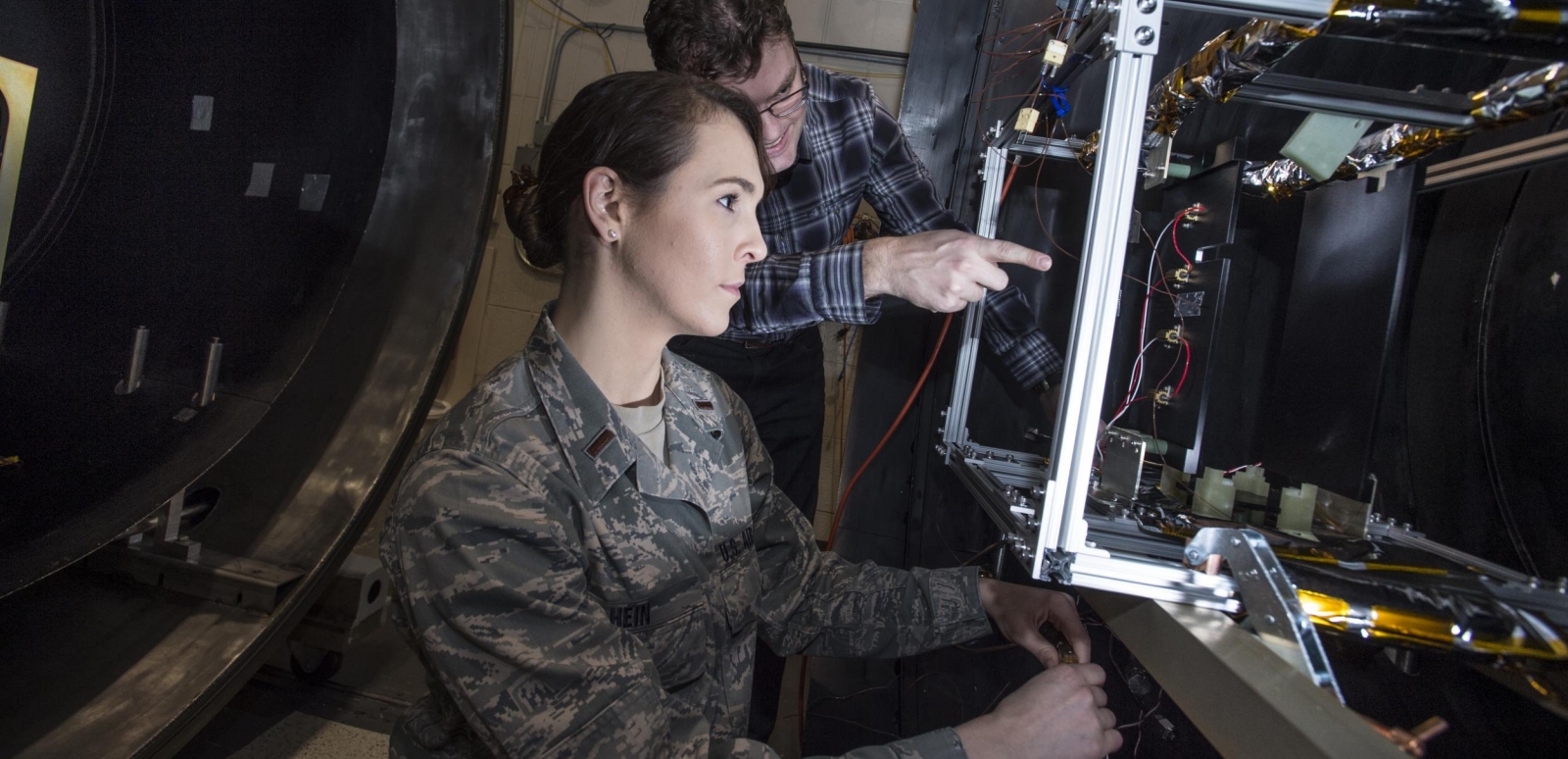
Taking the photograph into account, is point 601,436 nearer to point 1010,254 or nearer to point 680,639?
point 680,639

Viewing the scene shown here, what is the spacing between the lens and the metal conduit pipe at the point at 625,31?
2.24 metres

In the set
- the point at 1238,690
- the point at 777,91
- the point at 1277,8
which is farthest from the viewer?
the point at 777,91

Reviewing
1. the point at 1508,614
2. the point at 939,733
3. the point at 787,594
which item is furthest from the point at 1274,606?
the point at 787,594

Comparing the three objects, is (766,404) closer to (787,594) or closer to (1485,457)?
(787,594)

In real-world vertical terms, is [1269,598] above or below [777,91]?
below

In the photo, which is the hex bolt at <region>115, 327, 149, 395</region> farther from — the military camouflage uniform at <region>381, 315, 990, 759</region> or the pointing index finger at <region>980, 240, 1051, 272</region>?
the pointing index finger at <region>980, 240, 1051, 272</region>

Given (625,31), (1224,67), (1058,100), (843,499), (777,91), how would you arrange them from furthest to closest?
(625,31) < (843,499) < (1058,100) < (777,91) < (1224,67)

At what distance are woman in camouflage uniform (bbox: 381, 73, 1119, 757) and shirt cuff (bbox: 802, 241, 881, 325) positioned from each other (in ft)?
0.57

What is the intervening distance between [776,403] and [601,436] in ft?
2.37

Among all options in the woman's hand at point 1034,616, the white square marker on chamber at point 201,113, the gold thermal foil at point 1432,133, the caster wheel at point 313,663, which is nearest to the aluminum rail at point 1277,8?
the gold thermal foil at point 1432,133

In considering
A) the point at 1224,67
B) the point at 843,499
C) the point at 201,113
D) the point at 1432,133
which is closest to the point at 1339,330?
the point at 1432,133

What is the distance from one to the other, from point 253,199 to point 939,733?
1.09 metres

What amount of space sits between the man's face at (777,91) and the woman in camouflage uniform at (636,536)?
22 centimetres

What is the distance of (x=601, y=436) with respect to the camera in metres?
0.88
